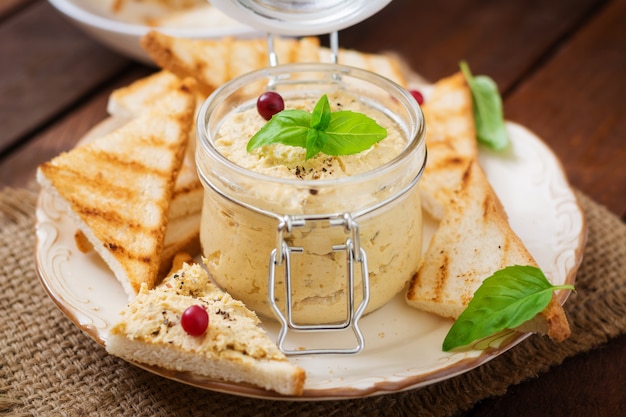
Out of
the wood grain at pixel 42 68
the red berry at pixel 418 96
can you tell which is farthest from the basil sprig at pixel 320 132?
the wood grain at pixel 42 68

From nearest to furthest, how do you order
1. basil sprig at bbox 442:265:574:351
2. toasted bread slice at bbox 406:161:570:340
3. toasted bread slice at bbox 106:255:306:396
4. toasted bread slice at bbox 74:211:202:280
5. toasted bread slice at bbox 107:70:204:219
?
toasted bread slice at bbox 106:255:306:396 < basil sprig at bbox 442:265:574:351 < toasted bread slice at bbox 406:161:570:340 < toasted bread slice at bbox 74:211:202:280 < toasted bread slice at bbox 107:70:204:219

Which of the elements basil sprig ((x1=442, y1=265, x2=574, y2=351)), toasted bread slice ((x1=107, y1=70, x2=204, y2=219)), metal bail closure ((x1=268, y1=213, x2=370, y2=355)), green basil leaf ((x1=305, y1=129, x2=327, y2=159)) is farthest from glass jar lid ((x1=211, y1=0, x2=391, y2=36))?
basil sprig ((x1=442, y1=265, x2=574, y2=351))

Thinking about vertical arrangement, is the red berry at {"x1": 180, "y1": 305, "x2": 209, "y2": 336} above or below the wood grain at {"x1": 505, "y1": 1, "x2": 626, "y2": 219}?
above

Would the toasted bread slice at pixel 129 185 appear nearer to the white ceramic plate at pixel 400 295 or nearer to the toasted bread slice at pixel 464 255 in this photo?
the white ceramic plate at pixel 400 295

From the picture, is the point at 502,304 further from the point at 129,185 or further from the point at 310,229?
the point at 129,185

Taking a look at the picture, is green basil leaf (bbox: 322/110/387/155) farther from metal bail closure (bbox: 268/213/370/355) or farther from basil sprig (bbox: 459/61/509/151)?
basil sprig (bbox: 459/61/509/151)
